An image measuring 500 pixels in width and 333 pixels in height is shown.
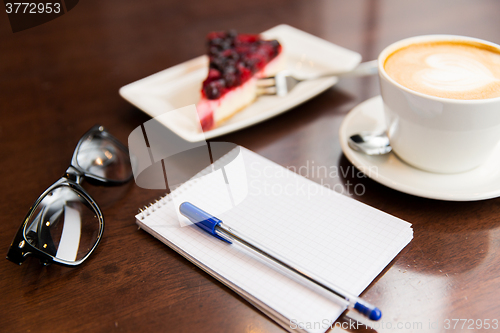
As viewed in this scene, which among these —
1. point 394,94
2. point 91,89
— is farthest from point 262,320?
point 91,89

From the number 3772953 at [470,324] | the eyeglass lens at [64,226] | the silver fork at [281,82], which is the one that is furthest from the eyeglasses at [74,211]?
the number 3772953 at [470,324]

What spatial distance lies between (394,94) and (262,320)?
0.39 meters

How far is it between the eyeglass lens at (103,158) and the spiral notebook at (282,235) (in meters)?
0.14

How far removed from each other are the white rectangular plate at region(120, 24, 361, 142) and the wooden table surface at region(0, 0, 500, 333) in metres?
0.04

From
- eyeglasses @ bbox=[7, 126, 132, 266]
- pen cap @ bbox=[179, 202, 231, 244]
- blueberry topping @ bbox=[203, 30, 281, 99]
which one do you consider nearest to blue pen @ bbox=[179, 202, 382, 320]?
pen cap @ bbox=[179, 202, 231, 244]

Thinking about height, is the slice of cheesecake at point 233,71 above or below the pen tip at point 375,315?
above

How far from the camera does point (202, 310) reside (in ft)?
1.71

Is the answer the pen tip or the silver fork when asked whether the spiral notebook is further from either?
the silver fork

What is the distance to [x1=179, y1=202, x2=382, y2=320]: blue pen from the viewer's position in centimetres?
47

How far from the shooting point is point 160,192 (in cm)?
72

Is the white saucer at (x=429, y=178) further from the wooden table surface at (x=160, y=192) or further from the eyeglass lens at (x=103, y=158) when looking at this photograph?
the eyeglass lens at (x=103, y=158)

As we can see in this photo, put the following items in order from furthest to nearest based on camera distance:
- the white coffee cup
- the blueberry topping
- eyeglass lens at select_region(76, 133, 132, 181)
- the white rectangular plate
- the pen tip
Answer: the blueberry topping → the white rectangular plate → eyeglass lens at select_region(76, 133, 132, 181) → the white coffee cup → the pen tip

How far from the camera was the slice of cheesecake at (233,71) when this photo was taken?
93 centimetres

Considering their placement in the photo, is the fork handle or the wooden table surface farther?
the fork handle
